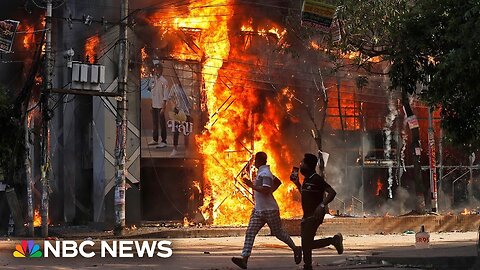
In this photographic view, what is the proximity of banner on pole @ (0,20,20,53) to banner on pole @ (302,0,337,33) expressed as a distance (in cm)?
983

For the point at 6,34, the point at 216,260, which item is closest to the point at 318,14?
the point at 216,260

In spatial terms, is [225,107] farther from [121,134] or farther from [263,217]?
[263,217]

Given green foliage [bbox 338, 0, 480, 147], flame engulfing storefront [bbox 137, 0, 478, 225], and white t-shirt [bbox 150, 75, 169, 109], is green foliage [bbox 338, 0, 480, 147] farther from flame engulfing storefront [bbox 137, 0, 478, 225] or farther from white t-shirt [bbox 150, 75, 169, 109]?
white t-shirt [bbox 150, 75, 169, 109]

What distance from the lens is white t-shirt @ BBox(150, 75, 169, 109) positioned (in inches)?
1073

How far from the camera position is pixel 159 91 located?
2736 centimetres

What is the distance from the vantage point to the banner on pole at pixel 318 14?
1569 cm

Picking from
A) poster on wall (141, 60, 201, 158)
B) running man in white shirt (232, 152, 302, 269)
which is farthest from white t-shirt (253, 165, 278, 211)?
poster on wall (141, 60, 201, 158)

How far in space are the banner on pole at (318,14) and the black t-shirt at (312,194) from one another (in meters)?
5.73

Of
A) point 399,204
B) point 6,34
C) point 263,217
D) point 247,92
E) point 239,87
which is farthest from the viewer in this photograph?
point 399,204

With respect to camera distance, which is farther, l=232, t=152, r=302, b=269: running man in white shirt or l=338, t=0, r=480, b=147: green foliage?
l=232, t=152, r=302, b=269: running man in white shirt

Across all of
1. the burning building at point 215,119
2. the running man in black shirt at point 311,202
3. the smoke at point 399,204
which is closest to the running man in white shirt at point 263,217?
the running man in black shirt at point 311,202

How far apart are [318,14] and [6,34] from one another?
34.0ft

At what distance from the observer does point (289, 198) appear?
101 ft

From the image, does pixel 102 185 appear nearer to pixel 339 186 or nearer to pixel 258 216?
pixel 339 186
